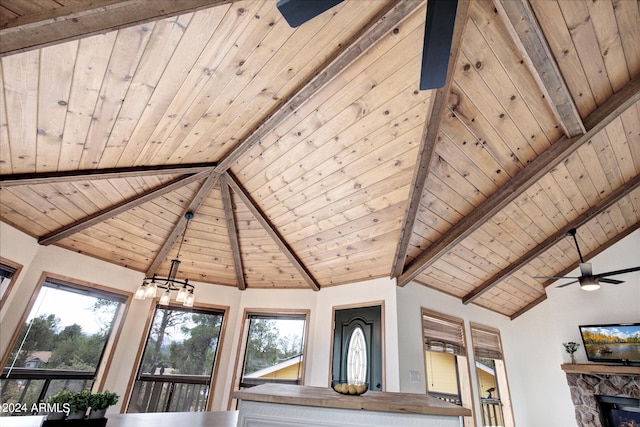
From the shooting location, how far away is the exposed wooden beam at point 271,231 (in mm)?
3510

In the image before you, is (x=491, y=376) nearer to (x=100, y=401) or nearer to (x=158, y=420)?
(x=158, y=420)

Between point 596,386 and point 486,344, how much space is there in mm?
1435

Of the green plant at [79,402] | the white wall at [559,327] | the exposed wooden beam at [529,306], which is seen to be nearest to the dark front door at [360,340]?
the green plant at [79,402]

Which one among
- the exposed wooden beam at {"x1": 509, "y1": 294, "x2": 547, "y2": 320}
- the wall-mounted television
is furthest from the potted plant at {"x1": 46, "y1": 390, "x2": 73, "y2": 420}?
the exposed wooden beam at {"x1": 509, "y1": 294, "x2": 547, "y2": 320}

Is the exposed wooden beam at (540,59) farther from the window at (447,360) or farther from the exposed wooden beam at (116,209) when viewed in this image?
the exposed wooden beam at (116,209)

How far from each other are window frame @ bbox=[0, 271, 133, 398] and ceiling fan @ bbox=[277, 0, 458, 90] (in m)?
4.08

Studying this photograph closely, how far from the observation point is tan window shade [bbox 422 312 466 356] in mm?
4176

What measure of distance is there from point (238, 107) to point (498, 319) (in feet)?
19.3

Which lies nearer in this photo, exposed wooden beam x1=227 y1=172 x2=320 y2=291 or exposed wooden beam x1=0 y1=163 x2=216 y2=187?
exposed wooden beam x1=0 y1=163 x2=216 y2=187

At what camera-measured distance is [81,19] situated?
Result: 146 cm

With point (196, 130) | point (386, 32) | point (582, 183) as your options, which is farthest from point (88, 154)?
point (582, 183)

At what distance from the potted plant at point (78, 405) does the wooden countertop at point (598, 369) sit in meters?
5.93

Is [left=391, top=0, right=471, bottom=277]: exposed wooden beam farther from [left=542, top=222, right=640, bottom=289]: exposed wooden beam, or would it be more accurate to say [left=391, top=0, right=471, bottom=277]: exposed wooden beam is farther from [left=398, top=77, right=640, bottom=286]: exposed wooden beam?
[left=542, top=222, right=640, bottom=289]: exposed wooden beam

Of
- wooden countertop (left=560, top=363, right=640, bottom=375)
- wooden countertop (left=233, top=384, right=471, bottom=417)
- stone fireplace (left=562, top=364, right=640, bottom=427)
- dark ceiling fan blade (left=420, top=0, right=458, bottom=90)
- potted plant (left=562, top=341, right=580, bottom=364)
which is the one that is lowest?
wooden countertop (left=233, top=384, right=471, bottom=417)
